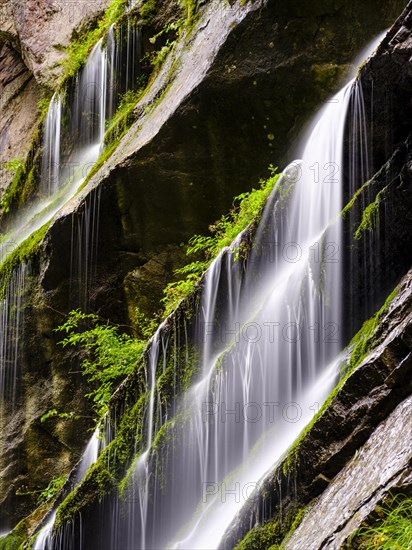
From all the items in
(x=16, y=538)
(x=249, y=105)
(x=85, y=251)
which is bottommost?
(x=16, y=538)

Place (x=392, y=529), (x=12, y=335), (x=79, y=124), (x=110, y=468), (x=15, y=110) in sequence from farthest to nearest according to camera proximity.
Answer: (x=15, y=110) < (x=79, y=124) < (x=12, y=335) < (x=110, y=468) < (x=392, y=529)

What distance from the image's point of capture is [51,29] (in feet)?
55.1

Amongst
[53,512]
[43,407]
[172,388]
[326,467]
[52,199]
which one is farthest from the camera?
[52,199]

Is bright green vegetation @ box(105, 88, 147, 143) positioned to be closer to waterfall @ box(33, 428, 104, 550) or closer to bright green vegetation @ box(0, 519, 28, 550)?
waterfall @ box(33, 428, 104, 550)

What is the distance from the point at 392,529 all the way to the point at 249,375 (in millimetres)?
2552

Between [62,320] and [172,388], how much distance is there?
17.2ft

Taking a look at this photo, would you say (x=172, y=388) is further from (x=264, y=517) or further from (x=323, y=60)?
(x=323, y=60)

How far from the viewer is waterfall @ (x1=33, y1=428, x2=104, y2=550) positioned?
22.5 ft

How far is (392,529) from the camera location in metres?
3.13

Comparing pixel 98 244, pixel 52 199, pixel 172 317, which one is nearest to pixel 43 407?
pixel 98 244

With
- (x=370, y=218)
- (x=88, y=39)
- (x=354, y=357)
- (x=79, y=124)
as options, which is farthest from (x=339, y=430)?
(x=88, y=39)

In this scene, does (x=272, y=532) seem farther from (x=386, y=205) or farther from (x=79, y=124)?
(x=79, y=124)

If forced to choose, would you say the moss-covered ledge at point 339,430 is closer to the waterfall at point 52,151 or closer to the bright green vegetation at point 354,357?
the bright green vegetation at point 354,357

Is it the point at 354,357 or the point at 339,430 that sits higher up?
the point at 354,357
